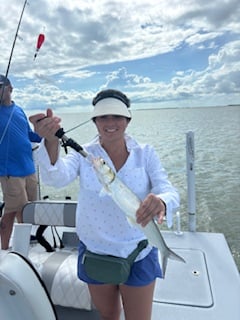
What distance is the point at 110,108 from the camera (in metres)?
1.20

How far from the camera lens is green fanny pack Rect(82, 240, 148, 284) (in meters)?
1.23

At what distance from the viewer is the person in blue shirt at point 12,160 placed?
2.67m

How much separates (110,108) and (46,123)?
0.88 feet

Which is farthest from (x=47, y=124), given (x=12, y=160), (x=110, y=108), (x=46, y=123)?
(x=12, y=160)

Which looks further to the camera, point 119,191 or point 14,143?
point 14,143

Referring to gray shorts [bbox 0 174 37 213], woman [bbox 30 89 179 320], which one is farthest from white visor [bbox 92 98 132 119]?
gray shorts [bbox 0 174 37 213]

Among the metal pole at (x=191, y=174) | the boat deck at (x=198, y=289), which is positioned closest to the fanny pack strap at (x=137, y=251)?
the boat deck at (x=198, y=289)

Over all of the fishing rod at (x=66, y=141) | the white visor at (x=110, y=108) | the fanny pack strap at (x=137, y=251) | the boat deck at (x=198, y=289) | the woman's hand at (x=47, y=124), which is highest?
the white visor at (x=110, y=108)

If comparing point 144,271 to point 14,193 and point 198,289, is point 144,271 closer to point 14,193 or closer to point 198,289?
point 198,289

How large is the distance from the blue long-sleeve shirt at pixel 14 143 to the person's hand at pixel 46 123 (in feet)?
5.19

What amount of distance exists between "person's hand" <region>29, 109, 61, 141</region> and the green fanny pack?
0.56m

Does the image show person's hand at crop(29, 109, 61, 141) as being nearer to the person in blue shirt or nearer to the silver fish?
the silver fish

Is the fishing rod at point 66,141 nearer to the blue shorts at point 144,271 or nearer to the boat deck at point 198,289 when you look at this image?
the blue shorts at point 144,271

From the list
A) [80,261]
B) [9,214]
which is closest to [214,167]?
[9,214]
